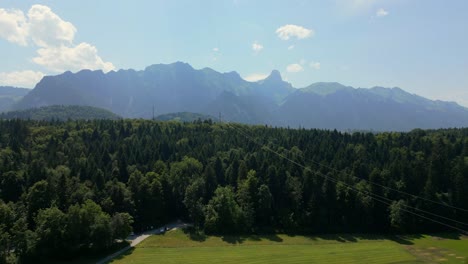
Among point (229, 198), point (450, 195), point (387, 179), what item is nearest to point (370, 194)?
point (387, 179)

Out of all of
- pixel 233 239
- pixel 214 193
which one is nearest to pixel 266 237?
pixel 233 239

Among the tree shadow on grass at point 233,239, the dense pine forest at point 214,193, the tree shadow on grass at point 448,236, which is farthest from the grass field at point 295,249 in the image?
the dense pine forest at point 214,193

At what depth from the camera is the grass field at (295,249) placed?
191ft

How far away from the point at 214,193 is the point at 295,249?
27060 millimetres

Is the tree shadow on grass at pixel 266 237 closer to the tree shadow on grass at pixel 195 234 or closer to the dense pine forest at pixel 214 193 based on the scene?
the dense pine forest at pixel 214 193

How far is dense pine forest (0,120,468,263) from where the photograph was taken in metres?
62.1

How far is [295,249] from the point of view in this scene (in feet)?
214

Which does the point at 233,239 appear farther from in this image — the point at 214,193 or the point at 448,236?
the point at 448,236

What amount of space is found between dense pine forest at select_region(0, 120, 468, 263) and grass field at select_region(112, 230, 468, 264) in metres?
5.48

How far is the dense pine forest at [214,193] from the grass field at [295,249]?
548 centimetres

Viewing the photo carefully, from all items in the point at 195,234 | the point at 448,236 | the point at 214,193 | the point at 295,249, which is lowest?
the point at 195,234

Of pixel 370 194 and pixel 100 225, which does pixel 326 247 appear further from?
pixel 100 225

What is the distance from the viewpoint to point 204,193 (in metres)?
85.1

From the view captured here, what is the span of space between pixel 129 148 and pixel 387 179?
76453 mm
